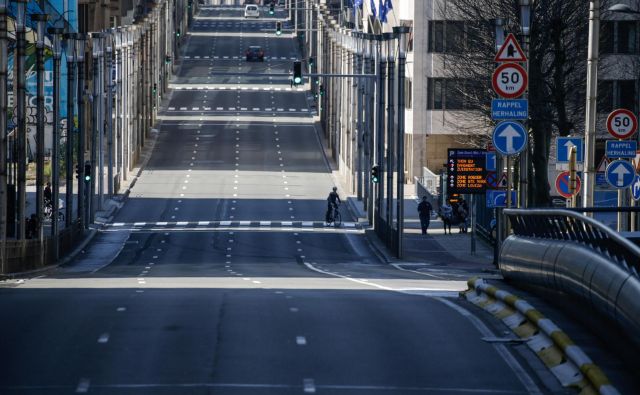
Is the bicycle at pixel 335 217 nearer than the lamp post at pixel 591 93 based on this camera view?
No

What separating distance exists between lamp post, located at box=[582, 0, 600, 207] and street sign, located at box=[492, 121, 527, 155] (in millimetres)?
6022

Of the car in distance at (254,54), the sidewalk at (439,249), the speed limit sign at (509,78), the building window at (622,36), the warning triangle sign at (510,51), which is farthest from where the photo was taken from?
the car in distance at (254,54)

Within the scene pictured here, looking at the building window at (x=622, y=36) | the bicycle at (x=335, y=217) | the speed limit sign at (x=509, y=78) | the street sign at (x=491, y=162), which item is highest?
the building window at (x=622, y=36)

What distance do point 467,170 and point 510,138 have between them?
1037 inches

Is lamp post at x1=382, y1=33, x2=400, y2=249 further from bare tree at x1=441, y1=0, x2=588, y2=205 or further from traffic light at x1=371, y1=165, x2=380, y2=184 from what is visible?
bare tree at x1=441, y1=0, x2=588, y2=205

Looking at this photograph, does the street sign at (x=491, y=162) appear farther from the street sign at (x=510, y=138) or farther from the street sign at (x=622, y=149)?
the street sign at (x=510, y=138)

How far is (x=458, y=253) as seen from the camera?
60875mm

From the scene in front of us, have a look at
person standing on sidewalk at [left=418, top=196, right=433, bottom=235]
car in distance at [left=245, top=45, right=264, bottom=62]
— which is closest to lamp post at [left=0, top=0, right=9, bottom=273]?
person standing on sidewalk at [left=418, top=196, right=433, bottom=235]

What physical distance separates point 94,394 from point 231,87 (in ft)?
441

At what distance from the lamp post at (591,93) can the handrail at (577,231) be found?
11.5m

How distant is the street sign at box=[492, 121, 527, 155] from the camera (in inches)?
→ 1188

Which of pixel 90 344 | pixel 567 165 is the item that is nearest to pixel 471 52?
pixel 567 165

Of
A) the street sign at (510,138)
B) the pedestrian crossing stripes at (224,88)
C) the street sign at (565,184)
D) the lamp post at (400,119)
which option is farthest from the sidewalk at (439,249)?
the pedestrian crossing stripes at (224,88)

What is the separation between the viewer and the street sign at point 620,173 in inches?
1366
